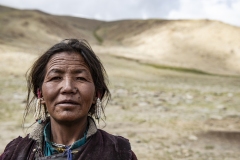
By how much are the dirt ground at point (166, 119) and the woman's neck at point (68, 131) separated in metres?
2.60

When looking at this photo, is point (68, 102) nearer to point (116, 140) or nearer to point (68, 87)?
point (68, 87)

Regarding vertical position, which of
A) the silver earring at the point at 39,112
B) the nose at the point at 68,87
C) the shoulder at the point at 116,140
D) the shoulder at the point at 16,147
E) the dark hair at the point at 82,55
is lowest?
the shoulder at the point at 16,147

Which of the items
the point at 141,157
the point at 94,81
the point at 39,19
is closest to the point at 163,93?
the point at 141,157

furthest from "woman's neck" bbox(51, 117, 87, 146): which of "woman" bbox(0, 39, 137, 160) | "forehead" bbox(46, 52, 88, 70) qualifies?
"forehead" bbox(46, 52, 88, 70)

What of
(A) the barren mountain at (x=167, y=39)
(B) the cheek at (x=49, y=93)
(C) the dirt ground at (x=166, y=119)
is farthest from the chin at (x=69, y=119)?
(A) the barren mountain at (x=167, y=39)

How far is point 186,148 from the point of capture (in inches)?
323

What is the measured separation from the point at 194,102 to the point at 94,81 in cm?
1189

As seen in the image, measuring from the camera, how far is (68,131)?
2.19m

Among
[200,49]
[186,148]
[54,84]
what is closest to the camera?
[54,84]

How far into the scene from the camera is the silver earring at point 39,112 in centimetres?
234

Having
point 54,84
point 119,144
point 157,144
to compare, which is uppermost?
point 54,84

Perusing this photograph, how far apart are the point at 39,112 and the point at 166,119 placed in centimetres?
875

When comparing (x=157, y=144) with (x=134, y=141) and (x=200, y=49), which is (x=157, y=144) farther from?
(x=200, y=49)

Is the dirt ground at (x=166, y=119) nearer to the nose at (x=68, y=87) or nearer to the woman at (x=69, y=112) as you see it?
the woman at (x=69, y=112)
